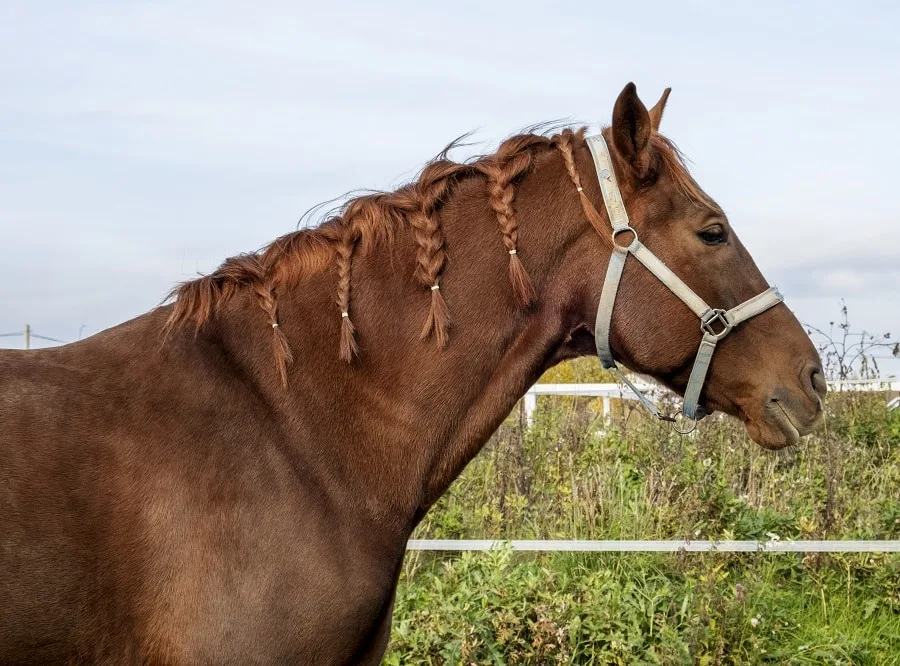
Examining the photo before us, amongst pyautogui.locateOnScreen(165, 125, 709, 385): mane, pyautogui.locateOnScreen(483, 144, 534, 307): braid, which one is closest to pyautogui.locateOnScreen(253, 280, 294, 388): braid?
pyautogui.locateOnScreen(165, 125, 709, 385): mane

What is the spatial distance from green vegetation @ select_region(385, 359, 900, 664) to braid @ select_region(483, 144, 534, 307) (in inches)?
88.0

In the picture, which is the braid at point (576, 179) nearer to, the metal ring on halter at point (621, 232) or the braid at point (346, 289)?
the metal ring on halter at point (621, 232)

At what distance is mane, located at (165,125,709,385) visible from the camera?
284 centimetres

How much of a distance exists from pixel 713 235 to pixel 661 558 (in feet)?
10.6

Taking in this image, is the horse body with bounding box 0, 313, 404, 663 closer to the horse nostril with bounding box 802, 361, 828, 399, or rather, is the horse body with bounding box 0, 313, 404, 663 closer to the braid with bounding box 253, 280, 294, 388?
the braid with bounding box 253, 280, 294, 388

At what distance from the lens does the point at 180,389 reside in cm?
264

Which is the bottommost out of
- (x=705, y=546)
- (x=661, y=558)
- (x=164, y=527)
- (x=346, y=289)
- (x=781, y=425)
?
(x=661, y=558)

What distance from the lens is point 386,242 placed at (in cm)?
295

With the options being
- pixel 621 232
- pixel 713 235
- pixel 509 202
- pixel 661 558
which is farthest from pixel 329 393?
pixel 661 558

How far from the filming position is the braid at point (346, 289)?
9.20ft

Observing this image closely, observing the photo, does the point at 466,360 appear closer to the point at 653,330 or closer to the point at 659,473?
the point at 653,330

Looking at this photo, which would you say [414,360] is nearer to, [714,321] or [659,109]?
[714,321]

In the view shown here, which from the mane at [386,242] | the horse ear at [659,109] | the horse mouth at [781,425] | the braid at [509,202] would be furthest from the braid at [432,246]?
the horse mouth at [781,425]

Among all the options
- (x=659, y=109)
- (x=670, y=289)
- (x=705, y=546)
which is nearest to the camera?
(x=670, y=289)
